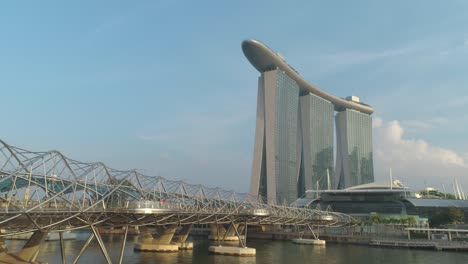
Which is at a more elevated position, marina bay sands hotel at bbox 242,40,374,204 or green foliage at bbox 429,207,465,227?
marina bay sands hotel at bbox 242,40,374,204

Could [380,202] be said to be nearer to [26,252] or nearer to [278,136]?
[278,136]

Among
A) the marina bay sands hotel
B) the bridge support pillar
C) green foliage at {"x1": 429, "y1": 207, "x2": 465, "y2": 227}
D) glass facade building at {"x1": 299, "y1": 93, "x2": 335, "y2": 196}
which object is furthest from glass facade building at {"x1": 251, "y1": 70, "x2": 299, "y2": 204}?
the bridge support pillar

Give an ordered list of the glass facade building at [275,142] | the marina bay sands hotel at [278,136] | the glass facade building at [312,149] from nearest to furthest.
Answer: the glass facade building at [275,142]
the marina bay sands hotel at [278,136]
the glass facade building at [312,149]

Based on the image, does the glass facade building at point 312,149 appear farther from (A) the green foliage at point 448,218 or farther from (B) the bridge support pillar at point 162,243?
(B) the bridge support pillar at point 162,243

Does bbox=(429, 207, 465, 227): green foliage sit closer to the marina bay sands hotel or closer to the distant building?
the distant building

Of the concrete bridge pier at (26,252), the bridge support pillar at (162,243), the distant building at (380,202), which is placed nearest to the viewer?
the concrete bridge pier at (26,252)

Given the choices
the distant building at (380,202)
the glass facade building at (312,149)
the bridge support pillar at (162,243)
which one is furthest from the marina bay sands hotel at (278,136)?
the bridge support pillar at (162,243)

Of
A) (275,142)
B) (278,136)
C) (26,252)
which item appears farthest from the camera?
(278,136)

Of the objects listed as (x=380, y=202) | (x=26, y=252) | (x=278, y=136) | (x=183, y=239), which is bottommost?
(x=26, y=252)

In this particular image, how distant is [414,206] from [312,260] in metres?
84.0

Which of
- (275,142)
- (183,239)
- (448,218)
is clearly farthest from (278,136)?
(183,239)

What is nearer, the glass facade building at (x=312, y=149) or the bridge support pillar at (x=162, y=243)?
the bridge support pillar at (x=162, y=243)

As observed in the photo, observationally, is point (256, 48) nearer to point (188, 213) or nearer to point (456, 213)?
point (456, 213)

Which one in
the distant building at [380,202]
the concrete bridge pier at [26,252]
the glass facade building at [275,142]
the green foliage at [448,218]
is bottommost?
the concrete bridge pier at [26,252]
